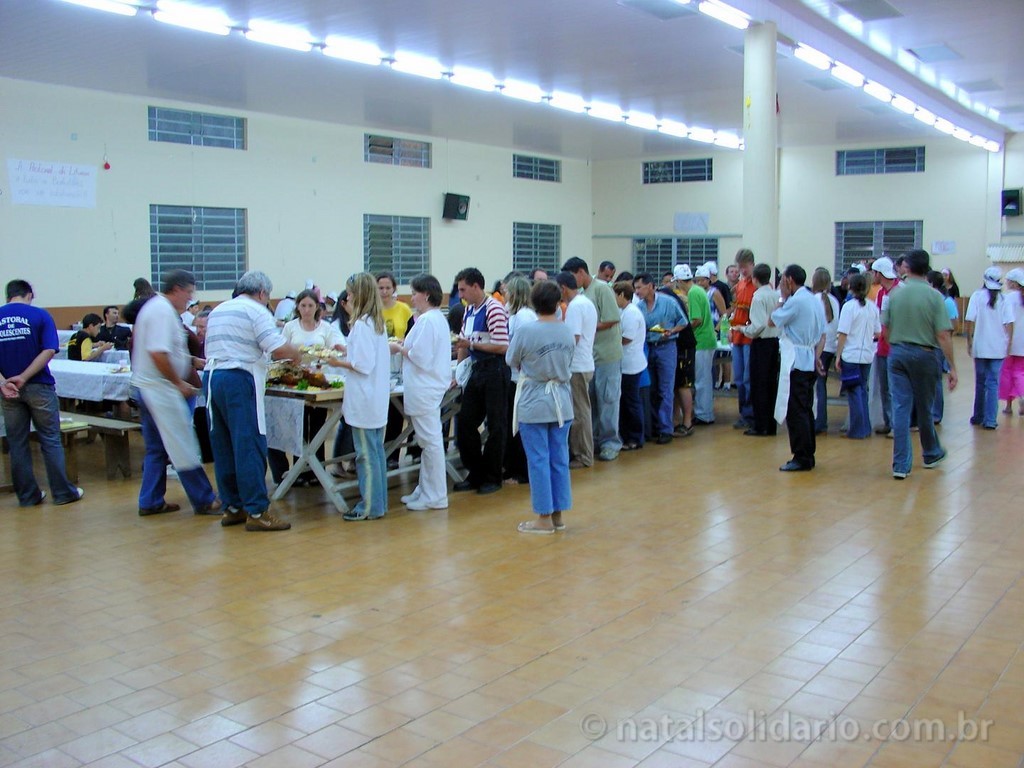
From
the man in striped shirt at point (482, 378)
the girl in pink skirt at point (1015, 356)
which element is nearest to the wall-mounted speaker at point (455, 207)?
the girl in pink skirt at point (1015, 356)

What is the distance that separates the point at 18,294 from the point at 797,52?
30.2 ft

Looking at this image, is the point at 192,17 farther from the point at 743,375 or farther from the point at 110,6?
the point at 743,375

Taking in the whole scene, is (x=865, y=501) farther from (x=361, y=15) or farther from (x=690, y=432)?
(x=361, y=15)

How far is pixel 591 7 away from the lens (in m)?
9.92

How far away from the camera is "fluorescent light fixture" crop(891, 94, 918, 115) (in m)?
15.7

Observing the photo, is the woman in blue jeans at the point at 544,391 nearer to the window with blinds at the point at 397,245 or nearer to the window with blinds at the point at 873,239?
the window with blinds at the point at 397,245

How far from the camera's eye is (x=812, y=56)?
12023 millimetres

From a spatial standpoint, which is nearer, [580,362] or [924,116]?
[580,362]

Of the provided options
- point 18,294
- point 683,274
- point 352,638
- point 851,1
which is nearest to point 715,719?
point 352,638

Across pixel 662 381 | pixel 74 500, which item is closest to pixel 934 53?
pixel 662 381

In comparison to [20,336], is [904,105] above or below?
above

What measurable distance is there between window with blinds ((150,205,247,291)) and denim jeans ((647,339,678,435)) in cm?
830

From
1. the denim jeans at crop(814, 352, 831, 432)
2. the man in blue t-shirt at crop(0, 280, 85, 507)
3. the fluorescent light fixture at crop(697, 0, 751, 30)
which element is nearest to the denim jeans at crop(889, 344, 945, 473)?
the denim jeans at crop(814, 352, 831, 432)

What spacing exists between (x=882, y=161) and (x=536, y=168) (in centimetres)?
771
